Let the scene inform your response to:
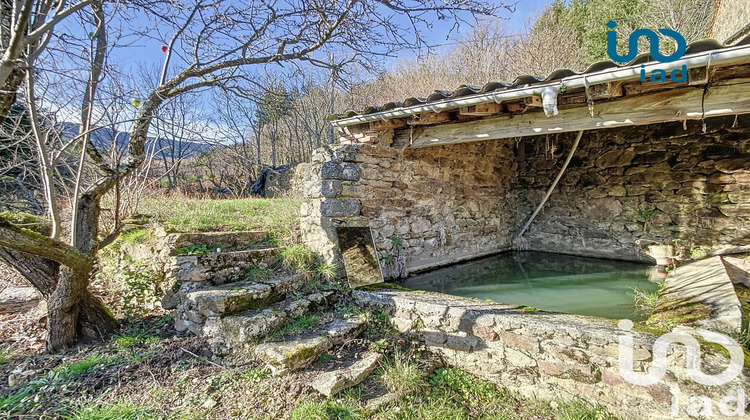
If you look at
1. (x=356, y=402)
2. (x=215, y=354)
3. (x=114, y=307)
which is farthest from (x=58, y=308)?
(x=356, y=402)

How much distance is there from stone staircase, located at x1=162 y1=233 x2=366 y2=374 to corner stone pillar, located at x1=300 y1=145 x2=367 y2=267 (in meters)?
0.42

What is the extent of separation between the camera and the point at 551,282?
421 centimetres

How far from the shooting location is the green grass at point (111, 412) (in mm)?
1888

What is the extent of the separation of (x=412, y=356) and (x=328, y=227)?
1.52 meters

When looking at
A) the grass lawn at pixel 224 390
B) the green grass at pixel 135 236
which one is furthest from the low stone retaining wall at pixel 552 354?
the green grass at pixel 135 236

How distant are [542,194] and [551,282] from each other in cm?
247

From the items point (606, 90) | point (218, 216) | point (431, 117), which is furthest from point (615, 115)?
point (218, 216)

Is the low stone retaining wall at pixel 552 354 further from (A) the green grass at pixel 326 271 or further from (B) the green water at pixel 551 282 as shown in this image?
(B) the green water at pixel 551 282

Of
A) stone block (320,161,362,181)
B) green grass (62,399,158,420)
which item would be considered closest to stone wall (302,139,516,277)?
stone block (320,161,362,181)

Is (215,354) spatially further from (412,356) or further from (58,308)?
(412,356)

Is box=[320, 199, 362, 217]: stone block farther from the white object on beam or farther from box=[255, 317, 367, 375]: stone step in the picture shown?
box=[255, 317, 367, 375]: stone step

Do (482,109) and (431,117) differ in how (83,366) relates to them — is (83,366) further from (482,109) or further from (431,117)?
(482,109)

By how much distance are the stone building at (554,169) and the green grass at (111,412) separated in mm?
1889

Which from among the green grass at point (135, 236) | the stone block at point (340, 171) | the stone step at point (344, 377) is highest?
the stone block at point (340, 171)
